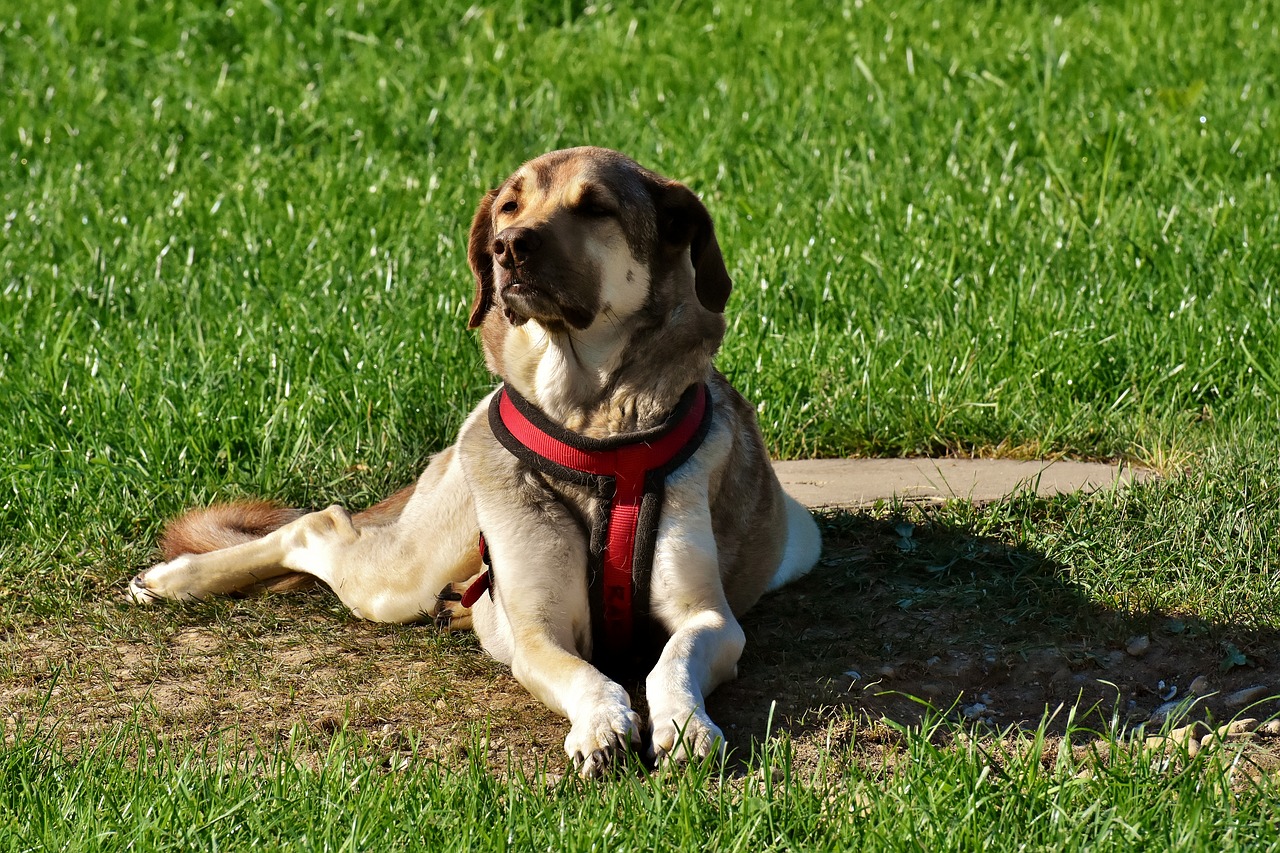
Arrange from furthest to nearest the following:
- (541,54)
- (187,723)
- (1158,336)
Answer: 1. (541,54)
2. (1158,336)
3. (187,723)

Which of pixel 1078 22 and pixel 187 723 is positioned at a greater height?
pixel 1078 22

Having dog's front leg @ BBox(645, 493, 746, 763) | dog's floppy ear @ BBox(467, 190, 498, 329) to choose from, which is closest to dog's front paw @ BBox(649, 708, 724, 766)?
dog's front leg @ BBox(645, 493, 746, 763)

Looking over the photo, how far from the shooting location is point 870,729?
3.38 metres

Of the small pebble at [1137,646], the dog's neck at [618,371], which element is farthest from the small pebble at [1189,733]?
the dog's neck at [618,371]

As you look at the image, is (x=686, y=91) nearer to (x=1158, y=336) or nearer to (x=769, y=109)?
(x=769, y=109)

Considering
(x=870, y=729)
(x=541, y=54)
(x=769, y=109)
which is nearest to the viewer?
(x=870, y=729)

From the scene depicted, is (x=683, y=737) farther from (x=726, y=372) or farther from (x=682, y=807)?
(x=726, y=372)

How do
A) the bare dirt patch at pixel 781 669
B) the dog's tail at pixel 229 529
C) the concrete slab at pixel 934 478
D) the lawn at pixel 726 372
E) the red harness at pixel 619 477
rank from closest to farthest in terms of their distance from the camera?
the lawn at pixel 726 372
the bare dirt patch at pixel 781 669
the red harness at pixel 619 477
the dog's tail at pixel 229 529
the concrete slab at pixel 934 478

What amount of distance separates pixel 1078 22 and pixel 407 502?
6.45m

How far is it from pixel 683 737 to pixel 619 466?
79cm

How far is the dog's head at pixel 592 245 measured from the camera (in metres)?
3.48

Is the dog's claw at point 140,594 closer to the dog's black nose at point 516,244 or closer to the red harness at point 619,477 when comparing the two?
the red harness at point 619,477

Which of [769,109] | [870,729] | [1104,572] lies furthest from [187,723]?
[769,109]

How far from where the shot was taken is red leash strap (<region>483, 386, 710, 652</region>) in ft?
12.0
